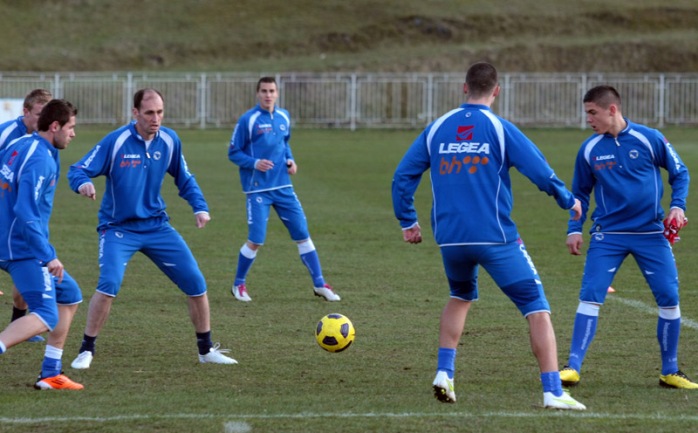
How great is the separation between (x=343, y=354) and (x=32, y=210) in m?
2.89

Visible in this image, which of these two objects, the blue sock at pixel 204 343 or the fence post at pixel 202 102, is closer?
the blue sock at pixel 204 343

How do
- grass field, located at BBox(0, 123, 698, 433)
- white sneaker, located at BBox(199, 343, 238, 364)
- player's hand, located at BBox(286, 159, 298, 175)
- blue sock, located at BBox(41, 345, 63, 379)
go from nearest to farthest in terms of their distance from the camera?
grass field, located at BBox(0, 123, 698, 433), blue sock, located at BBox(41, 345, 63, 379), white sneaker, located at BBox(199, 343, 238, 364), player's hand, located at BBox(286, 159, 298, 175)

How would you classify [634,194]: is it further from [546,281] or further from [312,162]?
[312,162]

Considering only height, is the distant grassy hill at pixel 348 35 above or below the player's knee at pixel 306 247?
above

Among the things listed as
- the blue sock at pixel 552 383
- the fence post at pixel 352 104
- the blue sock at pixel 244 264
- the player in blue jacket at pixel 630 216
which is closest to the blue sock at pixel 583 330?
the player in blue jacket at pixel 630 216

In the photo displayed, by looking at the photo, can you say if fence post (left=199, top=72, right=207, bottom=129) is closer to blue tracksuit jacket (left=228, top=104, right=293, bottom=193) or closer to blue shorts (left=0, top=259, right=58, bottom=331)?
blue tracksuit jacket (left=228, top=104, right=293, bottom=193)

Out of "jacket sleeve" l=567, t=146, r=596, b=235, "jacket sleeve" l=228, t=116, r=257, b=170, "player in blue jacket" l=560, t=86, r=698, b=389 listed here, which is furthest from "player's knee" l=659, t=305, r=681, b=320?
"jacket sleeve" l=228, t=116, r=257, b=170

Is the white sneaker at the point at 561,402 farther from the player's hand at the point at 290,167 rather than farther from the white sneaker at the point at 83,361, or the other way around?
the player's hand at the point at 290,167

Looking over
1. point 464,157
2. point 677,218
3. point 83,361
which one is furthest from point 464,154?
point 83,361

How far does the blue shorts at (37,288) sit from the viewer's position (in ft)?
25.2

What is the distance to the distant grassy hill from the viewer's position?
57241 mm

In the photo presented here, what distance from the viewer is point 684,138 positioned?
4200 centimetres

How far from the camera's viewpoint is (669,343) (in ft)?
26.8

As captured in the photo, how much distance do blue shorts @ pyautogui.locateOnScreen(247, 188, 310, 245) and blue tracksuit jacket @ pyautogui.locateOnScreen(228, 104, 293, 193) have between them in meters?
0.08
